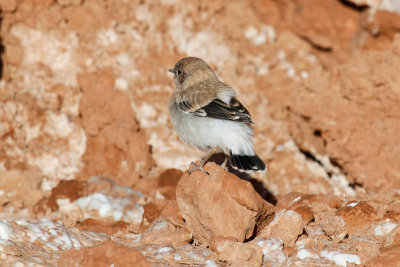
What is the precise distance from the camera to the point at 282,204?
7930mm

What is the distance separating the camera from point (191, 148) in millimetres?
10828

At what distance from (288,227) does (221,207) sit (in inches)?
31.0

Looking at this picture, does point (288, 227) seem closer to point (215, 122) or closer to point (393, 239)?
point (393, 239)

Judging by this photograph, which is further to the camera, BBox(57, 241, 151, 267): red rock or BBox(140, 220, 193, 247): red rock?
BBox(140, 220, 193, 247): red rock

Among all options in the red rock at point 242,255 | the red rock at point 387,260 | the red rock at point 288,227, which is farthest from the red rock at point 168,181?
the red rock at point 387,260

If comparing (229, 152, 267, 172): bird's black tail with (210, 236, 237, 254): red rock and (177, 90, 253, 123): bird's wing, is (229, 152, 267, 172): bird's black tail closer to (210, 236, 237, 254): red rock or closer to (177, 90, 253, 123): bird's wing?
(177, 90, 253, 123): bird's wing

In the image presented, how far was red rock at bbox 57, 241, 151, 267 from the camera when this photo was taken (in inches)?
220

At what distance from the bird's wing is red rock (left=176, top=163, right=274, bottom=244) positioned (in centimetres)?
115

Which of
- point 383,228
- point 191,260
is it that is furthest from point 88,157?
point 383,228

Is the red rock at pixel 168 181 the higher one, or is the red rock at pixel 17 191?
the red rock at pixel 17 191

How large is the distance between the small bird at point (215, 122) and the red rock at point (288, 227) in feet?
3.00

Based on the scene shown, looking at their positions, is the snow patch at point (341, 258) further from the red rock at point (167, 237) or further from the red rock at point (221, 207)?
the red rock at point (167, 237)

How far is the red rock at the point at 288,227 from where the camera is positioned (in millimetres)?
6334

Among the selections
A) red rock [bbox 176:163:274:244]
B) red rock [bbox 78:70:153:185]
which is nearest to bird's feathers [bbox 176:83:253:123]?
red rock [bbox 176:163:274:244]
